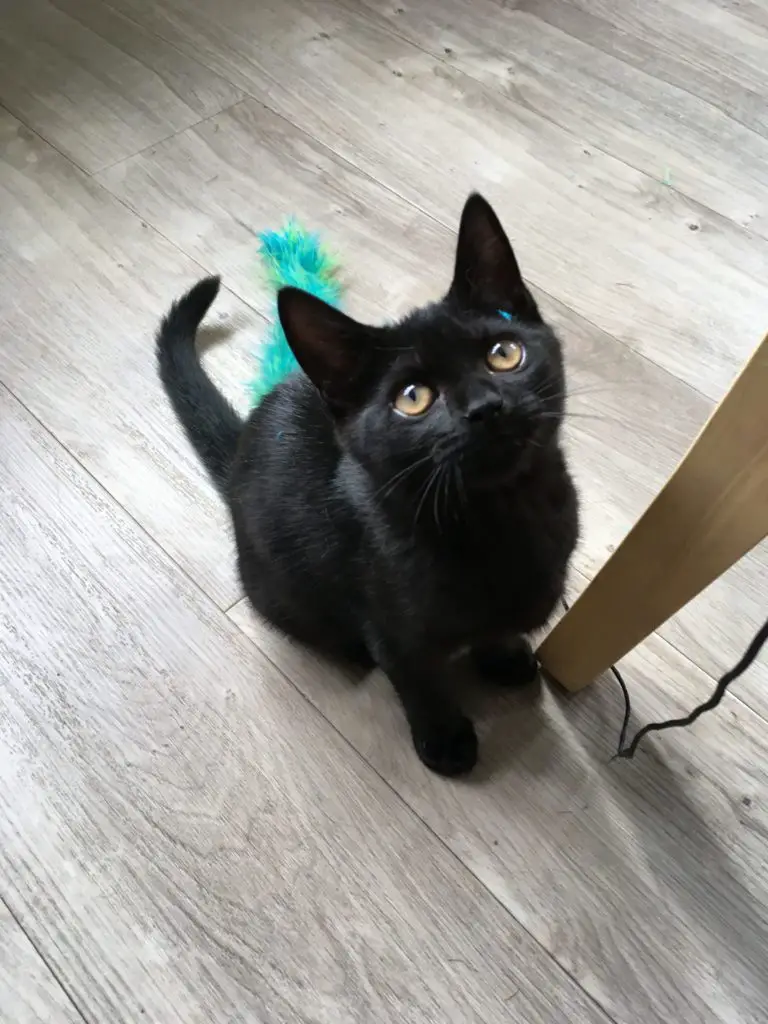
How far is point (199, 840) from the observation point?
2.93 feet

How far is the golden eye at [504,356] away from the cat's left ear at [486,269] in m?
0.05

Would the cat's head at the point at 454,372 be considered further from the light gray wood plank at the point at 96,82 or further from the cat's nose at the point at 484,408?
the light gray wood plank at the point at 96,82

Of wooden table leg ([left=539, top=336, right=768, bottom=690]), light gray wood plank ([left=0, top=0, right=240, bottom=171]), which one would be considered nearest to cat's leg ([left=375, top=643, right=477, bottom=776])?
wooden table leg ([left=539, top=336, right=768, bottom=690])

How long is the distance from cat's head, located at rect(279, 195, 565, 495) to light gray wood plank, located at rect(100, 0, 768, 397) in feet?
1.89

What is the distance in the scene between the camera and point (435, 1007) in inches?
31.7

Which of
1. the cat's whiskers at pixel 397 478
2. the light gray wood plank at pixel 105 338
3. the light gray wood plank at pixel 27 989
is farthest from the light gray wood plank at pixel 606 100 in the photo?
the light gray wood plank at pixel 27 989

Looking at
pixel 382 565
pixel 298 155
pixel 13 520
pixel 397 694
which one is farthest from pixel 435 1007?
pixel 298 155

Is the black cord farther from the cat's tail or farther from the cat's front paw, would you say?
the cat's tail

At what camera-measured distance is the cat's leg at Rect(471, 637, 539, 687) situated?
95 centimetres

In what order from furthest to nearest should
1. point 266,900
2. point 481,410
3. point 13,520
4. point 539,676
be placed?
point 13,520 < point 539,676 < point 266,900 < point 481,410

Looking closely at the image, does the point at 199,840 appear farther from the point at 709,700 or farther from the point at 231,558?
the point at 709,700

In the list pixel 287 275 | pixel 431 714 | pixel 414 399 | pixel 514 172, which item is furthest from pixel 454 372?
pixel 514 172

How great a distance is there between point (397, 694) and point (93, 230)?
3.02 ft

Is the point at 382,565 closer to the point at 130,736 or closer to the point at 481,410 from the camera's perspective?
the point at 481,410
